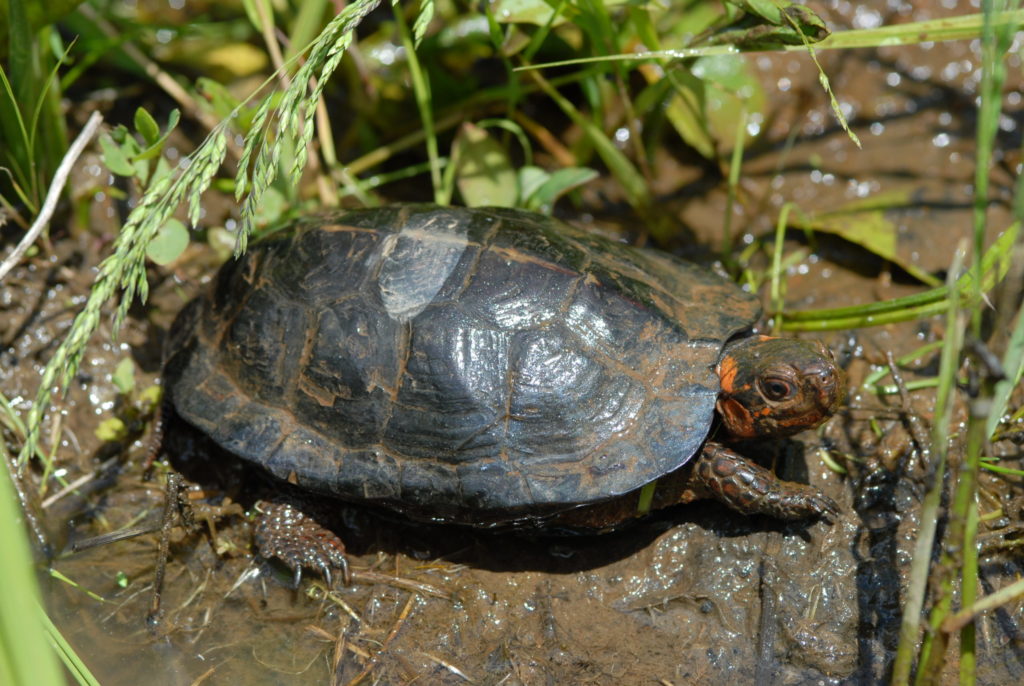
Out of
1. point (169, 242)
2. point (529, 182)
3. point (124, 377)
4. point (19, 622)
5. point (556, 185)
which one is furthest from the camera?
point (529, 182)

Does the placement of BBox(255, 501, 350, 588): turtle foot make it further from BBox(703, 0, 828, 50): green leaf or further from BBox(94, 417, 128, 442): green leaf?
BBox(703, 0, 828, 50): green leaf

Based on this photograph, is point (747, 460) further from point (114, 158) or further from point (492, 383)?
point (114, 158)

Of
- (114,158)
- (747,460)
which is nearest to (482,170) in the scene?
(114,158)

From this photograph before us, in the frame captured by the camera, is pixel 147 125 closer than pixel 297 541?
No

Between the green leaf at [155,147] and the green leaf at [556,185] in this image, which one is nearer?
the green leaf at [155,147]

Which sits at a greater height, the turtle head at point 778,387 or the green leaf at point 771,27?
the green leaf at point 771,27

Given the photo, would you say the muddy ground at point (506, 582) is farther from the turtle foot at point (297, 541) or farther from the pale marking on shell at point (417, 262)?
the pale marking on shell at point (417, 262)

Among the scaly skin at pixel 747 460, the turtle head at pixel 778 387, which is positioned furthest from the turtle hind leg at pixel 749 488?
the turtle head at pixel 778 387

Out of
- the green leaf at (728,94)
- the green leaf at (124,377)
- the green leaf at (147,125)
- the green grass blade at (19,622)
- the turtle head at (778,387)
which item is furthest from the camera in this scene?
the green leaf at (728,94)
